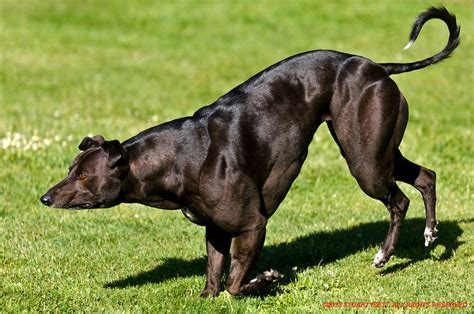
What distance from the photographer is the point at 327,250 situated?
821 centimetres

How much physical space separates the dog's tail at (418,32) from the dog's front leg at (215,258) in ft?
6.42

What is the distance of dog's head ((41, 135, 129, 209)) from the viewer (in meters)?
6.47

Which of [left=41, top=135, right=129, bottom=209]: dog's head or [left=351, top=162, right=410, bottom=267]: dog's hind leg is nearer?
[left=41, top=135, right=129, bottom=209]: dog's head

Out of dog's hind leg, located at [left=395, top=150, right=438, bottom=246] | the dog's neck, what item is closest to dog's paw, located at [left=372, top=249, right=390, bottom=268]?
dog's hind leg, located at [left=395, top=150, right=438, bottom=246]

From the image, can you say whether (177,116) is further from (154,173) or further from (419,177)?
(154,173)

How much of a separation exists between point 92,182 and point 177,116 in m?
7.25

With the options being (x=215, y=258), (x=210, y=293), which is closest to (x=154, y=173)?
(x=215, y=258)

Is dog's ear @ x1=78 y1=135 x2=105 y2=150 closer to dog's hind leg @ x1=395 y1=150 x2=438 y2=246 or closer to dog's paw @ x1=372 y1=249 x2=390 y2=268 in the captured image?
dog's paw @ x1=372 y1=249 x2=390 y2=268

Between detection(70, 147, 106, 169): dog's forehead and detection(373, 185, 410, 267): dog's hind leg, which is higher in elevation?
detection(70, 147, 106, 169): dog's forehead

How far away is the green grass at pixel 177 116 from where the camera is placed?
712cm

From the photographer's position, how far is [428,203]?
7840mm

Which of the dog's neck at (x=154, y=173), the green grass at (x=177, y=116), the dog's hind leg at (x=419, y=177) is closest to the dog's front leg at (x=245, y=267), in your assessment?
the green grass at (x=177, y=116)

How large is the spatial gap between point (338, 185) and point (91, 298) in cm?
422

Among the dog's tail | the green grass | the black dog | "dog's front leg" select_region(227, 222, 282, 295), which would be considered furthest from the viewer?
the dog's tail
